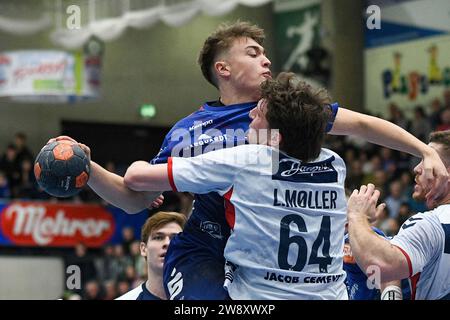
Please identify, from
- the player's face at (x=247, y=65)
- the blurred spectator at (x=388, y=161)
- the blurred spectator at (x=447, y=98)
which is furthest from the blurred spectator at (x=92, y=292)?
the player's face at (x=247, y=65)

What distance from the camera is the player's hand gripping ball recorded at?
16.9ft

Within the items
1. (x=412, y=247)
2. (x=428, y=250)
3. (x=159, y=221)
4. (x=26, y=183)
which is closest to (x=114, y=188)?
(x=412, y=247)

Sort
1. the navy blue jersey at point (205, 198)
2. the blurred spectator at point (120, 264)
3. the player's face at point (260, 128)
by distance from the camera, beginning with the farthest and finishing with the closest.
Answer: the blurred spectator at point (120, 264) < the navy blue jersey at point (205, 198) < the player's face at point (260, 128)

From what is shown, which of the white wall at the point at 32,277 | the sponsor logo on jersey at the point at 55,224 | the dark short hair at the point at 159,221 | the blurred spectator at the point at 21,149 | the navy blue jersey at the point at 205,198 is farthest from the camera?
the blurred spectator at the point at 21,149

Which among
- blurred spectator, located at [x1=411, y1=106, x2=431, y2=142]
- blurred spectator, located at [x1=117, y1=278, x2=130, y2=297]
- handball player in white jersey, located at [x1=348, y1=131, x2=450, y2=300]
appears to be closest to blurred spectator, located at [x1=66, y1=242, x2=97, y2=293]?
blurred spectator, located at [x1=117, y1=278, x2=130, y2=297]

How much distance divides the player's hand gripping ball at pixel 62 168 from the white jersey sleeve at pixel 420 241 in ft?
5.91

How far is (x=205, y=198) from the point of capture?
17.8 feet

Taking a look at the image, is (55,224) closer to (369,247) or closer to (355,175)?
(355,175)

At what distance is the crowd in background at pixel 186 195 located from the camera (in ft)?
54.5

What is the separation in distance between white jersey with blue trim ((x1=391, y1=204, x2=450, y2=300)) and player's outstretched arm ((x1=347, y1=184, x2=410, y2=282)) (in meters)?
0.08

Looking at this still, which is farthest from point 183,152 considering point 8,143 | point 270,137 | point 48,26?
point 8,143

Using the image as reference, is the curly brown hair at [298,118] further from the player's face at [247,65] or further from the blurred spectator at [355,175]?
the blurred spectator at [355,175]
